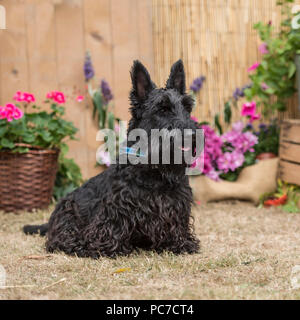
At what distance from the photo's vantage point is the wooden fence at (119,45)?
459cm

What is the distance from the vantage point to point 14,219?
12.9 feet

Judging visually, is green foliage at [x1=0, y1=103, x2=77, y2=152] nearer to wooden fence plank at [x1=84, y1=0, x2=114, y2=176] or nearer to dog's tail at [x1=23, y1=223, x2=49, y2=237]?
wooden fence plank at [x1=84, y1=0, x2=114, y2=176]

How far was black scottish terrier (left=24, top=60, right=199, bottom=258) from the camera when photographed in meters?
2.66

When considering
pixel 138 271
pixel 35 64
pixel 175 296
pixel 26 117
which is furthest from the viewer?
pixel 35 64

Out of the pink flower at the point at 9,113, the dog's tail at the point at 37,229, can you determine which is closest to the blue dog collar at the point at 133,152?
the dog's tail at the point at 37,229

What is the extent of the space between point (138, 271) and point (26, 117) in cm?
219

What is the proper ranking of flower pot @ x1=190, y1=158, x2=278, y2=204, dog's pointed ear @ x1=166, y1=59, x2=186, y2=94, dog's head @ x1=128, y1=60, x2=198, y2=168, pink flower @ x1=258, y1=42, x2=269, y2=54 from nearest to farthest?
dog's head @ x1=128, y1=60, x2=198, y2=168, dog's pointed ear @ x1=166, y1=59, x2=186, y2=94, flower pot @ x1=190, y1=158, x2=278, y2=204, pink flower @ x1=258, y1=42, x2=269, y2=54

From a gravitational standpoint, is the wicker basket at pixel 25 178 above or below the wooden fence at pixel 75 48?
below

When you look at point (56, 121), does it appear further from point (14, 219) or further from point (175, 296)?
point (175, 296)

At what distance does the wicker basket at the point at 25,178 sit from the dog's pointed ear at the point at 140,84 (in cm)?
162

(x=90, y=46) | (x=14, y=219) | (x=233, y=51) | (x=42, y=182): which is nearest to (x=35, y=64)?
(x=90, y=46)

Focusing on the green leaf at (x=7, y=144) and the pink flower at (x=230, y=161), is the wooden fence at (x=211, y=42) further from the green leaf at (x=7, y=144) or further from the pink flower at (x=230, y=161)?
the green leaf at (x=7, y=144)

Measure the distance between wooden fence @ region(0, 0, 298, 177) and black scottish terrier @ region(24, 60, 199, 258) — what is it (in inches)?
76.4

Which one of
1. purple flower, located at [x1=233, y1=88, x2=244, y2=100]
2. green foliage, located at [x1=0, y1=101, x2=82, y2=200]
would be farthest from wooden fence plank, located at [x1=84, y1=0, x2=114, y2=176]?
purple flower, located at [x1=233, y1=88, x2=244, y2=100]
